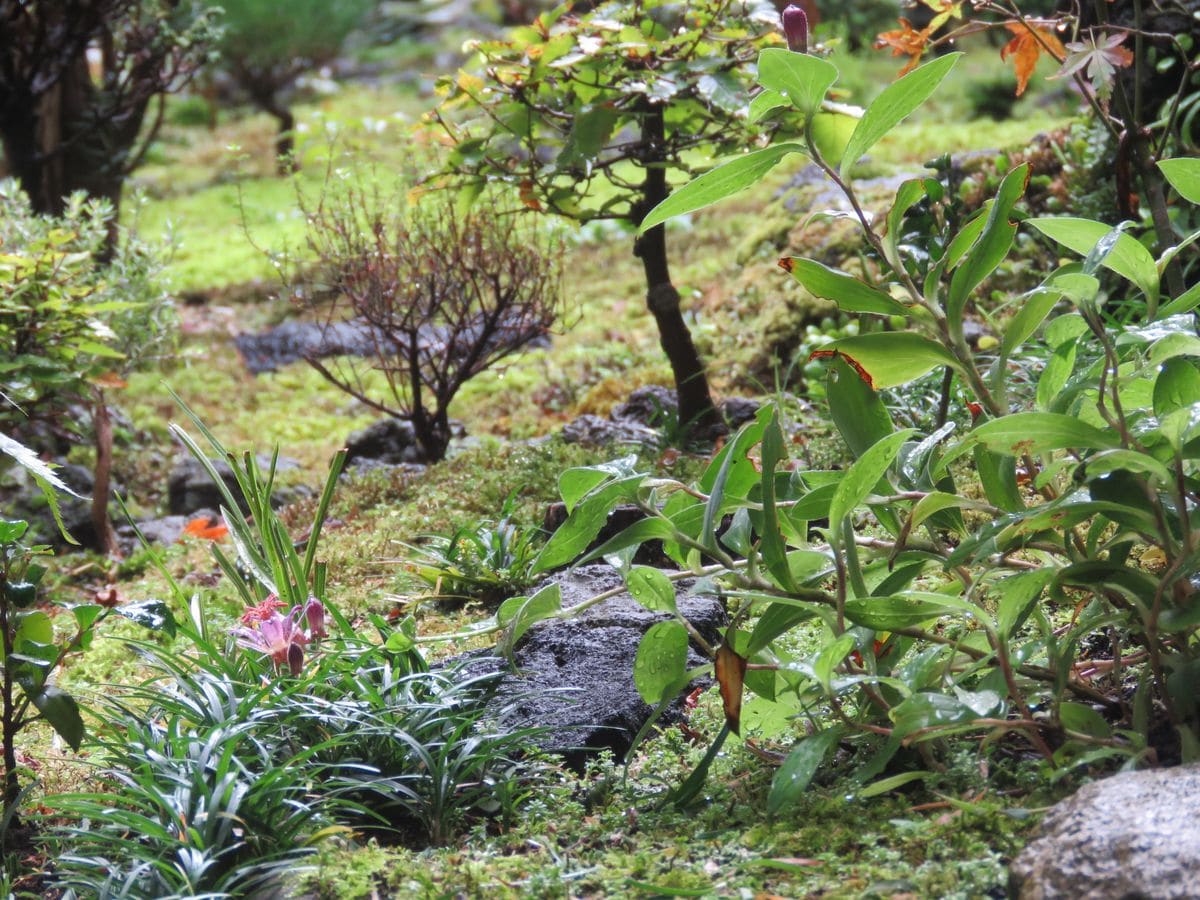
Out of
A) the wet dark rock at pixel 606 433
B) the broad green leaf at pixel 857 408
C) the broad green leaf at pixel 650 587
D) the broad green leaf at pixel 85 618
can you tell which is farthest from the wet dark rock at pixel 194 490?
the broad green leaf at pixel 857 408

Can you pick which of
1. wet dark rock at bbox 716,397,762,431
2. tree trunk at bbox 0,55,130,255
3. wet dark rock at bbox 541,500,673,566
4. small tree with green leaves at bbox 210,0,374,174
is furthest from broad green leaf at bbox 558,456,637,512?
small tree with green leaves at bbox 210,0,374,174

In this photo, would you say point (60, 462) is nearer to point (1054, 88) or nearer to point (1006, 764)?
point (1006, 764)

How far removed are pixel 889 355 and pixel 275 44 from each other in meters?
14.1

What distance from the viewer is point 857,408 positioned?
2.00 m

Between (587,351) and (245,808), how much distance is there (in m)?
4.71

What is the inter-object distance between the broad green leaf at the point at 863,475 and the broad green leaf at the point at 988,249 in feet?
0.92

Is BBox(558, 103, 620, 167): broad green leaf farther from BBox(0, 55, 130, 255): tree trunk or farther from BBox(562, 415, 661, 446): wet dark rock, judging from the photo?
BBox(0, 55, 130, 255): tree trunk

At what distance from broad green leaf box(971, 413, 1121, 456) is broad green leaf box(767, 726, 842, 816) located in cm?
54

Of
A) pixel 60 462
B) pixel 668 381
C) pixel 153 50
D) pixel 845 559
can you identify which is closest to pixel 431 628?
pixel 845 559

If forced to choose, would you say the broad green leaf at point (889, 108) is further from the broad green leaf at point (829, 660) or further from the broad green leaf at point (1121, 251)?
the broad green leaf at point (829, 660)

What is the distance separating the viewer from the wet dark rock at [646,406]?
15.1 feet

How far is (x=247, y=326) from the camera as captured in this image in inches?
318

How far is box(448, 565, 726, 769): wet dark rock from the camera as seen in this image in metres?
2.25

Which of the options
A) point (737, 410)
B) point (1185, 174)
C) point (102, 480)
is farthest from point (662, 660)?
point (102, 480)
